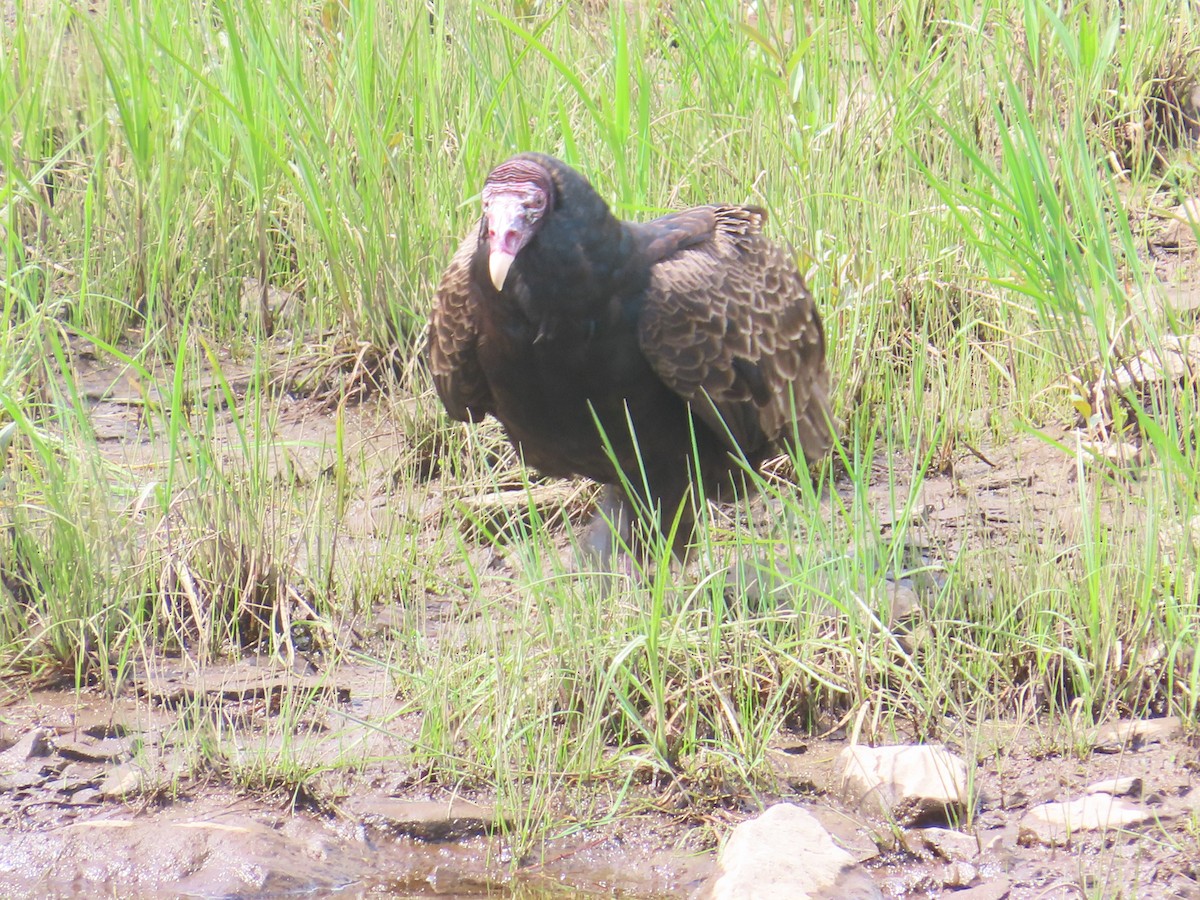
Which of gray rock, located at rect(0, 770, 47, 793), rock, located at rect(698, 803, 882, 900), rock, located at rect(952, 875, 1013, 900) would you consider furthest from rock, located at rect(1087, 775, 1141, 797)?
gray rock, located at rect(0, 770, 47, 793)

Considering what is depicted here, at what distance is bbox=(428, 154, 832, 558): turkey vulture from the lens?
3.66 meters

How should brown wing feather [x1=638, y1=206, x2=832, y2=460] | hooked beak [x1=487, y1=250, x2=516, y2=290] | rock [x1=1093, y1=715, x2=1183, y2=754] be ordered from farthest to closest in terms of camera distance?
brown wing feather [x1=638, y1=206, x2=832, y2=460]
hooked beak [x1=487, y1=250, x2=516, y2=290]
rock [x1=1093, y1=715, x2=1183, y2=754]

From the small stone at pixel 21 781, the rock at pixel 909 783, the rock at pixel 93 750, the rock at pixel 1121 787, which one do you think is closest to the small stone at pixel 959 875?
the rock at pixel 909 783

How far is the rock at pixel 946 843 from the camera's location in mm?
2908

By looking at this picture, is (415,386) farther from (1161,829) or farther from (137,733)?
(1161,829)

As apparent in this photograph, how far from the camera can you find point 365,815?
3.08 m

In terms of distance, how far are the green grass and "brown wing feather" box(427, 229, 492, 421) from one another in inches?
12.6

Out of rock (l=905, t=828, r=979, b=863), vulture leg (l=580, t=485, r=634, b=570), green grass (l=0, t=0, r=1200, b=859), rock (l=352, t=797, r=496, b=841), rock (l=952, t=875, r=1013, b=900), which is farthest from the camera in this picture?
vulture leg (l=580, t=485, r=634, b=570)

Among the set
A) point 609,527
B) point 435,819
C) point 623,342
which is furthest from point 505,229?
point 435,819

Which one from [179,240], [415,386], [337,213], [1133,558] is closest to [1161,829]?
[1133,558]

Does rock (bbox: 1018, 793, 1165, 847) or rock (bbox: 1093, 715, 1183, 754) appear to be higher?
rock (bbox: 1093, 715, 1183, 754)

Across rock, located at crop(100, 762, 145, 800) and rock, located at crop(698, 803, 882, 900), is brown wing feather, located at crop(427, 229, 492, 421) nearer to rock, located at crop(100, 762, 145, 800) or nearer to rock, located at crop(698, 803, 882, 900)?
rock, located at crop(100, 762, 145, 800)

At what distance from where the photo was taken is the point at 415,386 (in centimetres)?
474

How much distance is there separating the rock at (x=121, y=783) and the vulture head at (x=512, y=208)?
4.42 ft
